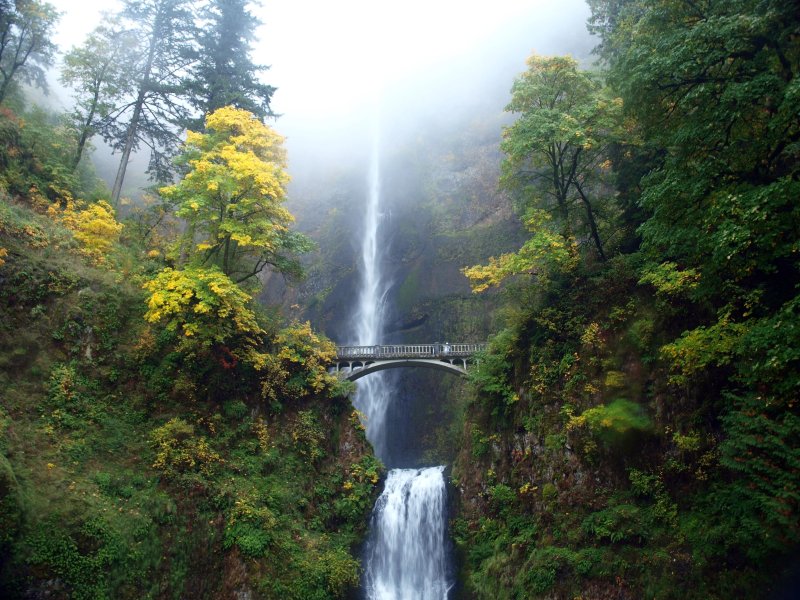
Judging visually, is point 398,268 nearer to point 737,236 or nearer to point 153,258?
point 153,258

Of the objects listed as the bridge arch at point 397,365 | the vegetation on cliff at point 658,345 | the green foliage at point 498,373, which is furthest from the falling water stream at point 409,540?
the green foliage at point 498,373

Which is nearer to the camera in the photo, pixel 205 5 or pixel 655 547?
pixel 655 547

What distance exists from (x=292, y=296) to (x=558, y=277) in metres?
25.9

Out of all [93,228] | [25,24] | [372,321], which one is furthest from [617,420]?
[25,24]

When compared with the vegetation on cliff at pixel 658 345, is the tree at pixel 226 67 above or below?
above

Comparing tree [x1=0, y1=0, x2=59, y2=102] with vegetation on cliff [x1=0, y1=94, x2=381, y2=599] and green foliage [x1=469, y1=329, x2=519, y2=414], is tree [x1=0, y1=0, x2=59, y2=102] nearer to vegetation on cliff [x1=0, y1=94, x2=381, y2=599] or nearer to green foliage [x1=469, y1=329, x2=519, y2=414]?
vegetation on cliff [x1=0, y1=94, x2=381, y2=599]

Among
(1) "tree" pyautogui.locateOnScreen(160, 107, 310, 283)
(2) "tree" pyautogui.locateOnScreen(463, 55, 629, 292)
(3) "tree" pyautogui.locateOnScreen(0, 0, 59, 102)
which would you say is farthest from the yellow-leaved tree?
(2) "tree" pyautogui.locateOnScreen(463, 55, 629, 292)

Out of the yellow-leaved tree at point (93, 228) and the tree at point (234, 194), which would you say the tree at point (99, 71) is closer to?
the yellow-leaved tree at point (93, 228)

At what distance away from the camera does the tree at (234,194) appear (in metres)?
16.4

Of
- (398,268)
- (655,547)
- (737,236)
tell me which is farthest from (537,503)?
(398,268)

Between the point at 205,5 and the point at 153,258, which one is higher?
the point at 205,5

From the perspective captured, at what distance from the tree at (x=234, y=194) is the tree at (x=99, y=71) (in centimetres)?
832

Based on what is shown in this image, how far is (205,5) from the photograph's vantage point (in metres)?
24.8

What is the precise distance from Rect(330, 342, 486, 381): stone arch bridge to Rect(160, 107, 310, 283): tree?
624 cm
